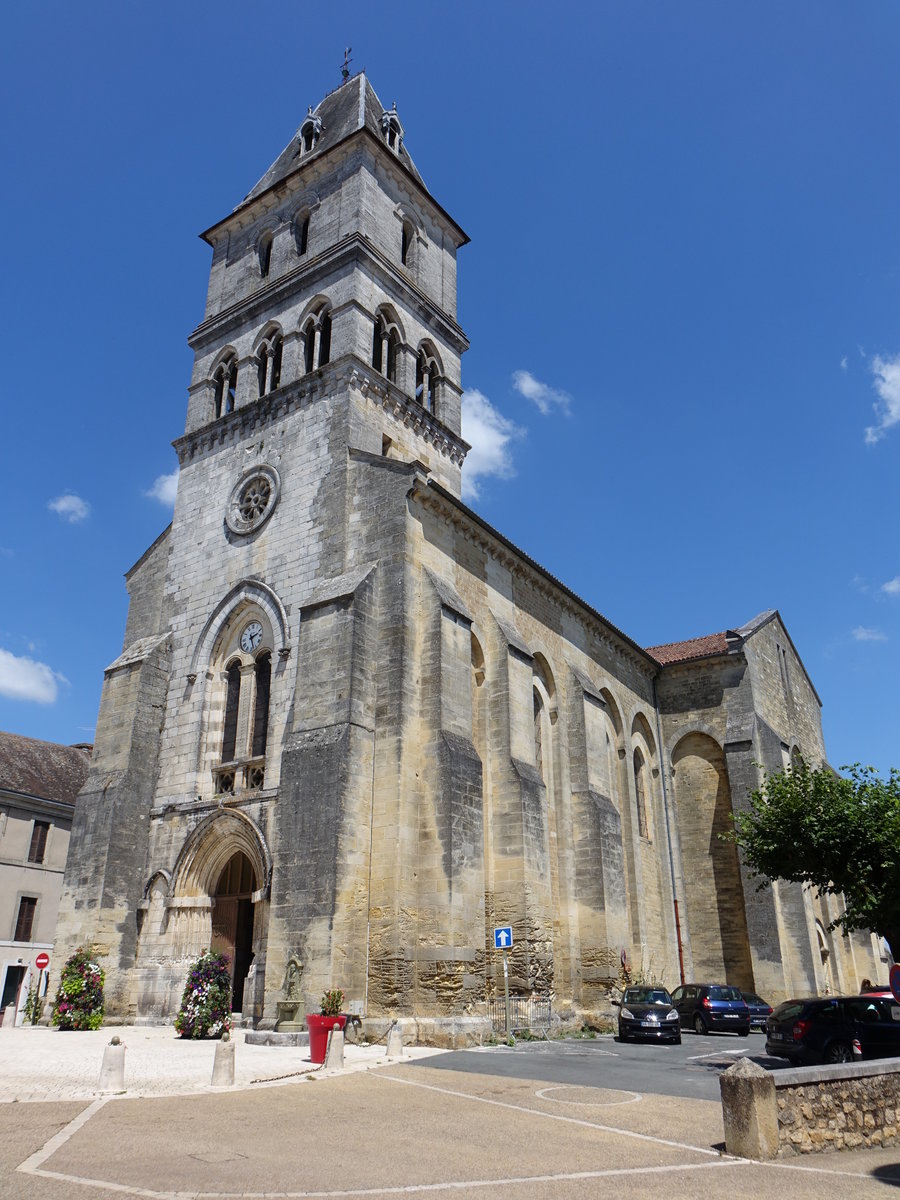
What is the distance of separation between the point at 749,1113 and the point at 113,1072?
7.34 metres

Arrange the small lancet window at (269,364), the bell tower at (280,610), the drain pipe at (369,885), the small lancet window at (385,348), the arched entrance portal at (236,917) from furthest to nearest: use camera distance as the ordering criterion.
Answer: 1. the small lancet window at (269,364)
2. the small lancet window at (385,348)
3. the arched entrance portal at (236,917)
4. the bell tower at (280,610)
5. the drain pipe at (369,885)

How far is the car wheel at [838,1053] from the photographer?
13.9m

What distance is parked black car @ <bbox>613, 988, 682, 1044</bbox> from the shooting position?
18.3 metres

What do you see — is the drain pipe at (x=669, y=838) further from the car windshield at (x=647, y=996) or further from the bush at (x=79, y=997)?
the bush at (x=79, y=997)

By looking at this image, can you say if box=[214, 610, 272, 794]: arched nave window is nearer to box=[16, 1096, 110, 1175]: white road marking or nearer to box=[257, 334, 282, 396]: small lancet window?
box=[257, 334, 282, 396]: small lancet window

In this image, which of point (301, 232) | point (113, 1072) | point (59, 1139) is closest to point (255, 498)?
point (301, 232)

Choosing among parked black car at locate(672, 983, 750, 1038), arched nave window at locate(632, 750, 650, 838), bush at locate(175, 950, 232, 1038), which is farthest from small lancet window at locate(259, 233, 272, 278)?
parked black car at locate(672, 983, 750, 1038)

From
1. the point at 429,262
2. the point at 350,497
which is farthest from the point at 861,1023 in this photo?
the point at 429,262

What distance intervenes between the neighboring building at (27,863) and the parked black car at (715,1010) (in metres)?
21.8

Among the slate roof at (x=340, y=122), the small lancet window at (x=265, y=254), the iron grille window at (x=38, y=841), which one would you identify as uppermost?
the slate roof at (x=340, y=122)

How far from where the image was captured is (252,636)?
71.7 feet

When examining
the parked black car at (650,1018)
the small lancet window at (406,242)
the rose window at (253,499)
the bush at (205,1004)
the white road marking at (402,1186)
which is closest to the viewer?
the white road marking at (402,1186)

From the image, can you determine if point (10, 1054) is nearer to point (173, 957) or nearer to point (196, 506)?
point (173, 957)

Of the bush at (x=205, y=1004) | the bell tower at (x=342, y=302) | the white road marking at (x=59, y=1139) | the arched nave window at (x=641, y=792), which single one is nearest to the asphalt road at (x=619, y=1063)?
the bush at (x=205, y=1004)
